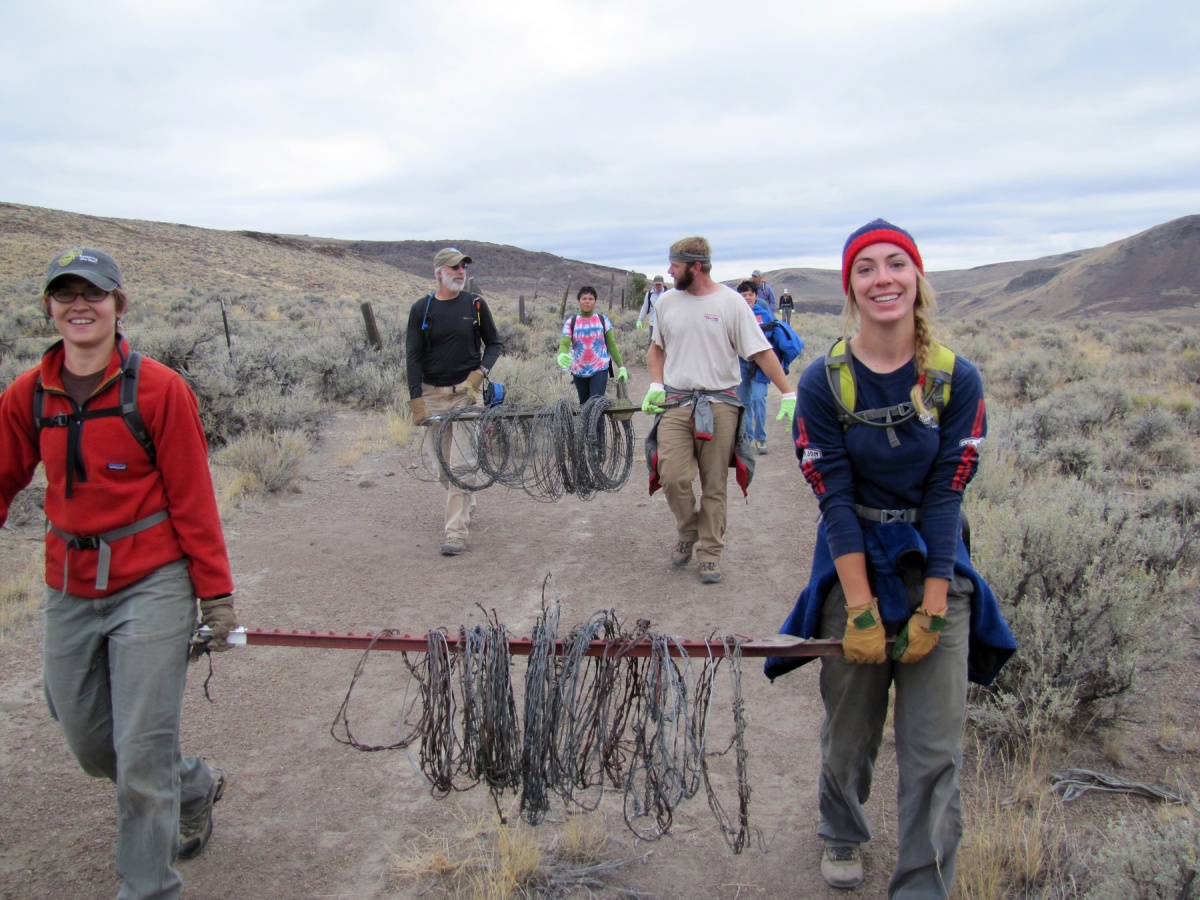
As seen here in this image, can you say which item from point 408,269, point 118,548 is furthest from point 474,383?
point 408,269

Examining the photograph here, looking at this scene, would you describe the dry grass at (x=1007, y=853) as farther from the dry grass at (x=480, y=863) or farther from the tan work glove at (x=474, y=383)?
the tan work glove at (x=474, y=383)

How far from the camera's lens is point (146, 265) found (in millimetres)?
44125

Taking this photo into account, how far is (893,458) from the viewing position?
2.34 m

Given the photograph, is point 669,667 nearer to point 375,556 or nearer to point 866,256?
point 866,256

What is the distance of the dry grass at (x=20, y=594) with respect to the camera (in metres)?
4.88

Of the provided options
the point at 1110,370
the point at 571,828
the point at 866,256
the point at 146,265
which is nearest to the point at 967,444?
the point at 866,256

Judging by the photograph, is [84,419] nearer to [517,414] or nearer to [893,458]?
[893,458]

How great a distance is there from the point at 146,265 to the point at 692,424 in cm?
4663

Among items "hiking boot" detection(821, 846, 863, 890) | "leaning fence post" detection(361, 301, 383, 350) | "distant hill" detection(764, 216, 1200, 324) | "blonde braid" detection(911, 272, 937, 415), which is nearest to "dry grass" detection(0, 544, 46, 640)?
"hiking boot" detection(821, 846, 863, 890)

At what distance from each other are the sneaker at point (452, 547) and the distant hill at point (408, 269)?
2785 centimetres

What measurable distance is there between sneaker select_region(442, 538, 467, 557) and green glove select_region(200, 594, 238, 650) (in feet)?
12.4

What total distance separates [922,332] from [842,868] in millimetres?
1727

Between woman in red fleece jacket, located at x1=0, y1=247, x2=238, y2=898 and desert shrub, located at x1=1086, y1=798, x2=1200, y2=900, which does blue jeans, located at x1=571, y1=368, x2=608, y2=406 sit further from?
desert shrub, located at x1=1086, y1=798, x2=1200, y2=900

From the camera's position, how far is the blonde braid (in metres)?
A: 2.29
